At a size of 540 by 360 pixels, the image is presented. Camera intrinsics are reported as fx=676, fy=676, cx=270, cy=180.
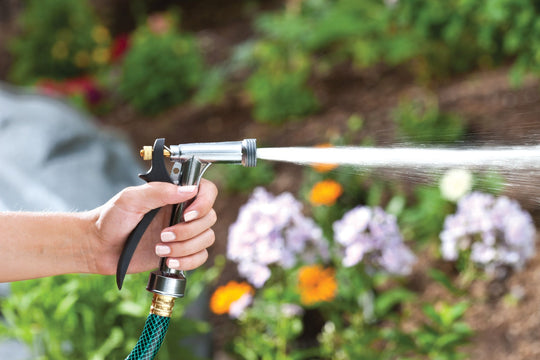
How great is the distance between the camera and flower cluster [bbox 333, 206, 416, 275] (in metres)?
2.00

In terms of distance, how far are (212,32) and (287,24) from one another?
2.47 meters

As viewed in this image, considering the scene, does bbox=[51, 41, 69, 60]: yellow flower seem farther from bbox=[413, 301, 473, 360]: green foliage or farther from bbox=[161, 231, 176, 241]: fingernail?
bbox=[161, 231, 176, 241]: fingernail

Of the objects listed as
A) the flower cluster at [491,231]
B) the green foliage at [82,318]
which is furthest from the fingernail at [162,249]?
the flower cluster at [491,231]

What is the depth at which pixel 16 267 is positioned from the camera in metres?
1.27

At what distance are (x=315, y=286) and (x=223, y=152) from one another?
1186 mm

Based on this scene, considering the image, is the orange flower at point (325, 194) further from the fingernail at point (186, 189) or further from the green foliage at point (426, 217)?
the fingernail at point (186, 189)

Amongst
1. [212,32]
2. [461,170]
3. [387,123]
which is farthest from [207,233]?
[212,32]

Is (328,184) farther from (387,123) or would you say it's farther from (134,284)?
(387,123)

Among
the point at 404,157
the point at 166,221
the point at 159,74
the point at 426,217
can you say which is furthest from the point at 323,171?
the point at 159,74

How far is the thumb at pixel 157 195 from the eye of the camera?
3.41ft

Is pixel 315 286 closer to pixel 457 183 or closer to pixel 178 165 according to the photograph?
pixel 457 183

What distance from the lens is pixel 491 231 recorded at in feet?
6.82

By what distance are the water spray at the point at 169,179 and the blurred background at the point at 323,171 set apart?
0.81m

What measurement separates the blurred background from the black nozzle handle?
0.80m
